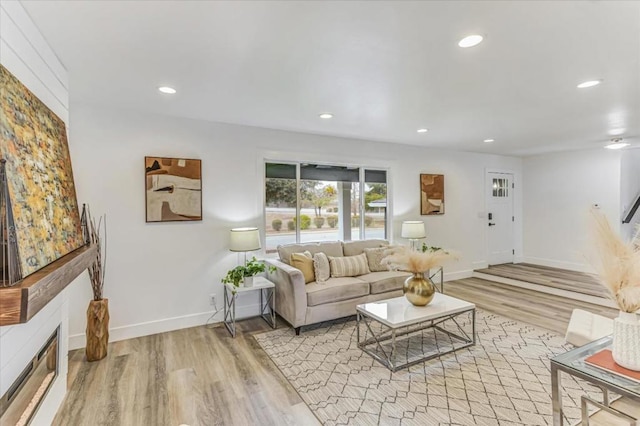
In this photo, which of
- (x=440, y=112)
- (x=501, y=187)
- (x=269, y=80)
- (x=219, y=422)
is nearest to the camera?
(x=219, y=422)

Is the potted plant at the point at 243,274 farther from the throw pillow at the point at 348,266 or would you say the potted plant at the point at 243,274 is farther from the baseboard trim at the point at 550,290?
the baseboard trim at the point at 550,290

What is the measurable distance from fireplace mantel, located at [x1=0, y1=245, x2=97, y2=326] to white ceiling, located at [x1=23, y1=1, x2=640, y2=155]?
1.35 meters

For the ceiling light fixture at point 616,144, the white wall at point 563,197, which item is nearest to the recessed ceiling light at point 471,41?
the ceiling light fixture at point 616,144

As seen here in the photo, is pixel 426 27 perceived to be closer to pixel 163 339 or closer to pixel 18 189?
pixel 18 189

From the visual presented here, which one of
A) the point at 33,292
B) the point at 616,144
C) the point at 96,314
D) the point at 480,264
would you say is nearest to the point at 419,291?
the point at 33,292

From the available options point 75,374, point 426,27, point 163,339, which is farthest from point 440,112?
point 75,374

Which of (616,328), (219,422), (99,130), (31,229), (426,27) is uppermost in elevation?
(426,27)

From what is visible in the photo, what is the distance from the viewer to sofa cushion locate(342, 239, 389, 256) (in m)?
4.43

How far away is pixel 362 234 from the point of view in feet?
16.7

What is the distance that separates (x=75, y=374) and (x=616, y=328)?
3.78 m

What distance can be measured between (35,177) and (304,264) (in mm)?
2619

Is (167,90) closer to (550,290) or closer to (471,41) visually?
(471,41)

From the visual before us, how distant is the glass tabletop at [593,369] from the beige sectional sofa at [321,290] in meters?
2.20

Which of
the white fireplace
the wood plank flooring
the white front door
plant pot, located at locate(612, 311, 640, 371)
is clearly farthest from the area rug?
the white front door
